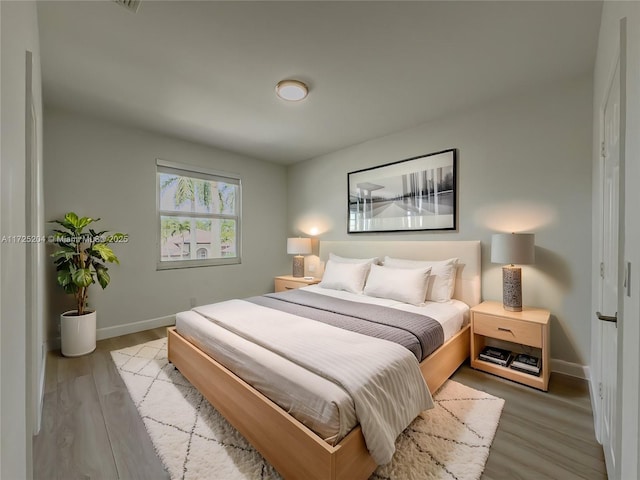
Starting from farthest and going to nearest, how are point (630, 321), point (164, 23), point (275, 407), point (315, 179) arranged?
point (315, 179), point (164, 23), point (275, 407), point (630, 321)

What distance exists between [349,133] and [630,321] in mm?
3201

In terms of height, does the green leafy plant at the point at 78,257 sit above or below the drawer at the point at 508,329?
above

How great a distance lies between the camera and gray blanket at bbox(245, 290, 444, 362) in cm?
193

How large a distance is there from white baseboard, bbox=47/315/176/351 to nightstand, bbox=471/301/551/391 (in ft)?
11.8

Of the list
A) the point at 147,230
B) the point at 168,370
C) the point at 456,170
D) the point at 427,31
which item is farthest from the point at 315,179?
the point at 168,370

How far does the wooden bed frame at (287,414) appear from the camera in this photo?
3.91 feet

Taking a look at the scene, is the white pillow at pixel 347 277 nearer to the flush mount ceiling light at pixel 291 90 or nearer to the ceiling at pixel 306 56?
the ceiling at pixel 306 56

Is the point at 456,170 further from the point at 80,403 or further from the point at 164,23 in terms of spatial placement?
the point at 80,403

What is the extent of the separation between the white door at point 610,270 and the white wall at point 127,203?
4.09 meters

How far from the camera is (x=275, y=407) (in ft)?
4.59

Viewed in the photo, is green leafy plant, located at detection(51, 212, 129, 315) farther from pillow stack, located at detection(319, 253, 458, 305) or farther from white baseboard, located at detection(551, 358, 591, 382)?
white baseboard, located at detection(551, 358, 591, 382)

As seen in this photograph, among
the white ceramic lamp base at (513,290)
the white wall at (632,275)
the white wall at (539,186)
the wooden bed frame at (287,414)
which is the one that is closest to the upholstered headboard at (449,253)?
the wooden bed frame at (287,414)

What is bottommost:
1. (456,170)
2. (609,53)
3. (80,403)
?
(80,403)

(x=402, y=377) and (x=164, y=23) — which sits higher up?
(x=164, y=23)
